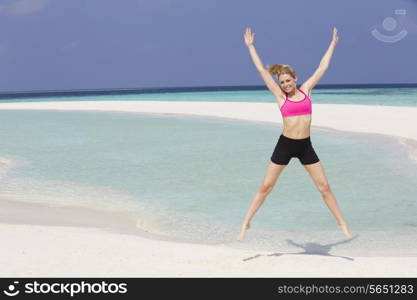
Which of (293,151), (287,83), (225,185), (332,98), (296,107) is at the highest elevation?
(287,83)

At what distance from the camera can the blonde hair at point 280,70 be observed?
466 centimetres

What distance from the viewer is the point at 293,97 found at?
4.71m

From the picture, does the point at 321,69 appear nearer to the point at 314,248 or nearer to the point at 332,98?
the point at 314,248

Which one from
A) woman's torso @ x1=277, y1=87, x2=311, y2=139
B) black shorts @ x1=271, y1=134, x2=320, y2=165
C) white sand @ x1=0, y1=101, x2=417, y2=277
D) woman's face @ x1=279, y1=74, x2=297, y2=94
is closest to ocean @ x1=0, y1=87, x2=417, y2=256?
white sand @ x1=0, y1=101, x2=417, y2=277

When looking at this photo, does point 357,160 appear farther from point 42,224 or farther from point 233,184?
point 42,224

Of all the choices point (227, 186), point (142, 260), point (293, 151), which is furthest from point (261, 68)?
point (227, 186)

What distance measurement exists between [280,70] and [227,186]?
526 cm

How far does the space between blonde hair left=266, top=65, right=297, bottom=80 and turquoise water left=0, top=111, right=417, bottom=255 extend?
200cm

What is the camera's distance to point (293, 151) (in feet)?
15.8

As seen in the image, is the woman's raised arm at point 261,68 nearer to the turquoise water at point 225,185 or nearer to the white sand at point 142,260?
the white sand at point 142,260

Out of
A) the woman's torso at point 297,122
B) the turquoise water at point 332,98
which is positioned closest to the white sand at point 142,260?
the woman's torso at point 297,122

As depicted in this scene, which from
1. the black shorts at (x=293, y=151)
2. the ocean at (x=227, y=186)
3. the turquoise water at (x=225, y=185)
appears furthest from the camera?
the turquoise water at (x=225, y=185)

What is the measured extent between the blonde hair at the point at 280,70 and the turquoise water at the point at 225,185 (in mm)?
1998

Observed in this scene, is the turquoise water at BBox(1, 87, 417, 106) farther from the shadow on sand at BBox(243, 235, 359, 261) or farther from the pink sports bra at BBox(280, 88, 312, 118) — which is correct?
the pink sports bra at BBox(280, 88, 312, 118)
